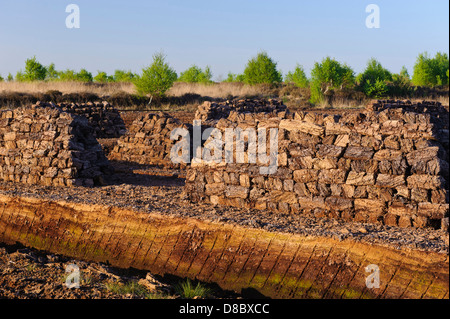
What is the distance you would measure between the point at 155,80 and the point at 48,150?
27559 millimetres

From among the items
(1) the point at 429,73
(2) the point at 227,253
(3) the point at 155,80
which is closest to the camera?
(2) the point at 227,253

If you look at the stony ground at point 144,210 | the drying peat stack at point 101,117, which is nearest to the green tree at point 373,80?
the drying peat stack at point 101,117

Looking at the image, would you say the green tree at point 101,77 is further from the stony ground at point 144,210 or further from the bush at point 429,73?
the stony ground at point 144,210

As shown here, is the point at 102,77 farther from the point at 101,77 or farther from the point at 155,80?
the point at 155,80

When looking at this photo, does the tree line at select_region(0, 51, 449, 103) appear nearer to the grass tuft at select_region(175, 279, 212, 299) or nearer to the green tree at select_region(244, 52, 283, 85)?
the green tree at select_region(244, 52, 283, 85)

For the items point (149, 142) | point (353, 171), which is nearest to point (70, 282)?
point (353, 171)

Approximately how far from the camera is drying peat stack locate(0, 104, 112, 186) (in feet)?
39.3

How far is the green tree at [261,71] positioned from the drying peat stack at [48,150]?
135 feet

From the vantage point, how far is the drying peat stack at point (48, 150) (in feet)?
39.3

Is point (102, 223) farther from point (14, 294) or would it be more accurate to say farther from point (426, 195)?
point (426, 195)

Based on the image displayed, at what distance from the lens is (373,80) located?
159 feet

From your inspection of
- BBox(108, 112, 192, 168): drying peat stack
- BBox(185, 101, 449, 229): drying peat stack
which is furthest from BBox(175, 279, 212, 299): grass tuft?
BBox(108, 112, 192, 168): drying peat stack

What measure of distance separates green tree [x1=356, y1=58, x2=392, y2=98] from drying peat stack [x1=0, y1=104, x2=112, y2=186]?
35.8 meters
